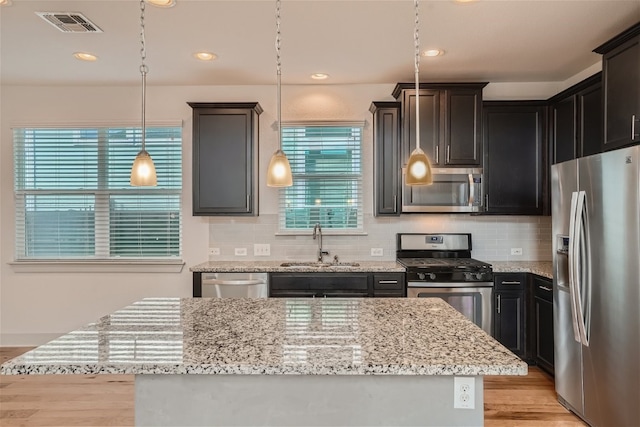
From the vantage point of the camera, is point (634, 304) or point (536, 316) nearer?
point (634, 304)

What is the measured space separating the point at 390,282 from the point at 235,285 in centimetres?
136

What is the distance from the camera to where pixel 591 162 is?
8.18ft

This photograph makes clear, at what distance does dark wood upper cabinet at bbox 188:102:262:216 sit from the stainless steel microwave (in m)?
1.51

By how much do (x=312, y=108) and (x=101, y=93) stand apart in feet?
7.20

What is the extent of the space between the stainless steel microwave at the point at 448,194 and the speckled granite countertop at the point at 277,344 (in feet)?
5.97

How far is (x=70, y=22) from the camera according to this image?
2793mm

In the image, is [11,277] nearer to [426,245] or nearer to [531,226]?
[426,245]

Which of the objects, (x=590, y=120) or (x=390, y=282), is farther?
(x=390, y=282)

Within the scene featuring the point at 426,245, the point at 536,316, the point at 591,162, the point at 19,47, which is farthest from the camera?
the point at 426,245

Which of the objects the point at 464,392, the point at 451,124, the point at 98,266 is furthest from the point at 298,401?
the point at 98,266

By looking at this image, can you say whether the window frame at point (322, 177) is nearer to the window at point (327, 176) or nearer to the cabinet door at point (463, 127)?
the window at point (327, 176)

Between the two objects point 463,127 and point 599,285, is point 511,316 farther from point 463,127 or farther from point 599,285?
point 463,127

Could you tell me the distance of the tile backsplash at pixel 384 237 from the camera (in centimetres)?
416

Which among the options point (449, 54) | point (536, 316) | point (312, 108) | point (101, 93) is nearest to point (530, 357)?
point (536, 316)
